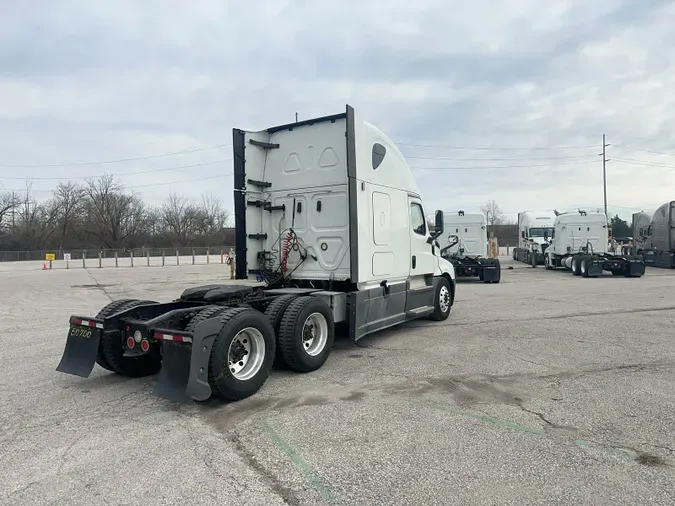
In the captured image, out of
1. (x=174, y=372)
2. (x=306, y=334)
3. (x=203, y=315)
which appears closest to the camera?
(x=174, y=372)

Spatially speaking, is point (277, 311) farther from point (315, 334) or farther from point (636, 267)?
point (636, 267)

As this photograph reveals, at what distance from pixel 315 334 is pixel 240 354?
4.74 feet

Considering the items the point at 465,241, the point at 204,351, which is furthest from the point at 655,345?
the point at 465,241

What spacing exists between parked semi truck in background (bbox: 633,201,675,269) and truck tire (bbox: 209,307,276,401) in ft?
84.1

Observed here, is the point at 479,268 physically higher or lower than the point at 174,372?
higher

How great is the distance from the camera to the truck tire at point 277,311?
5980mm

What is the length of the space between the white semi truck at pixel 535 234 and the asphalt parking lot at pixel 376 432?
22051mm

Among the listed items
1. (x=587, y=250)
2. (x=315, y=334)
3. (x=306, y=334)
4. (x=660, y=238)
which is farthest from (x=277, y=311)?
(x=660, y=238)

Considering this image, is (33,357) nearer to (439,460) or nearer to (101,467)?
(101,467)

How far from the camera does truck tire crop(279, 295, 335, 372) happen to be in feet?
19.3

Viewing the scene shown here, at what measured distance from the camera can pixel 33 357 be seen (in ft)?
23.6

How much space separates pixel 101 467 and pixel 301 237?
4790 mm

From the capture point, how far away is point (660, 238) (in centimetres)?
2655

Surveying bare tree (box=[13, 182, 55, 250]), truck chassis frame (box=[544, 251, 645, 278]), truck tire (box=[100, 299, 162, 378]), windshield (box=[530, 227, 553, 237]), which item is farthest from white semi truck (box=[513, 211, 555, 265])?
bare tree (box=[13, 182, 55, 250])
